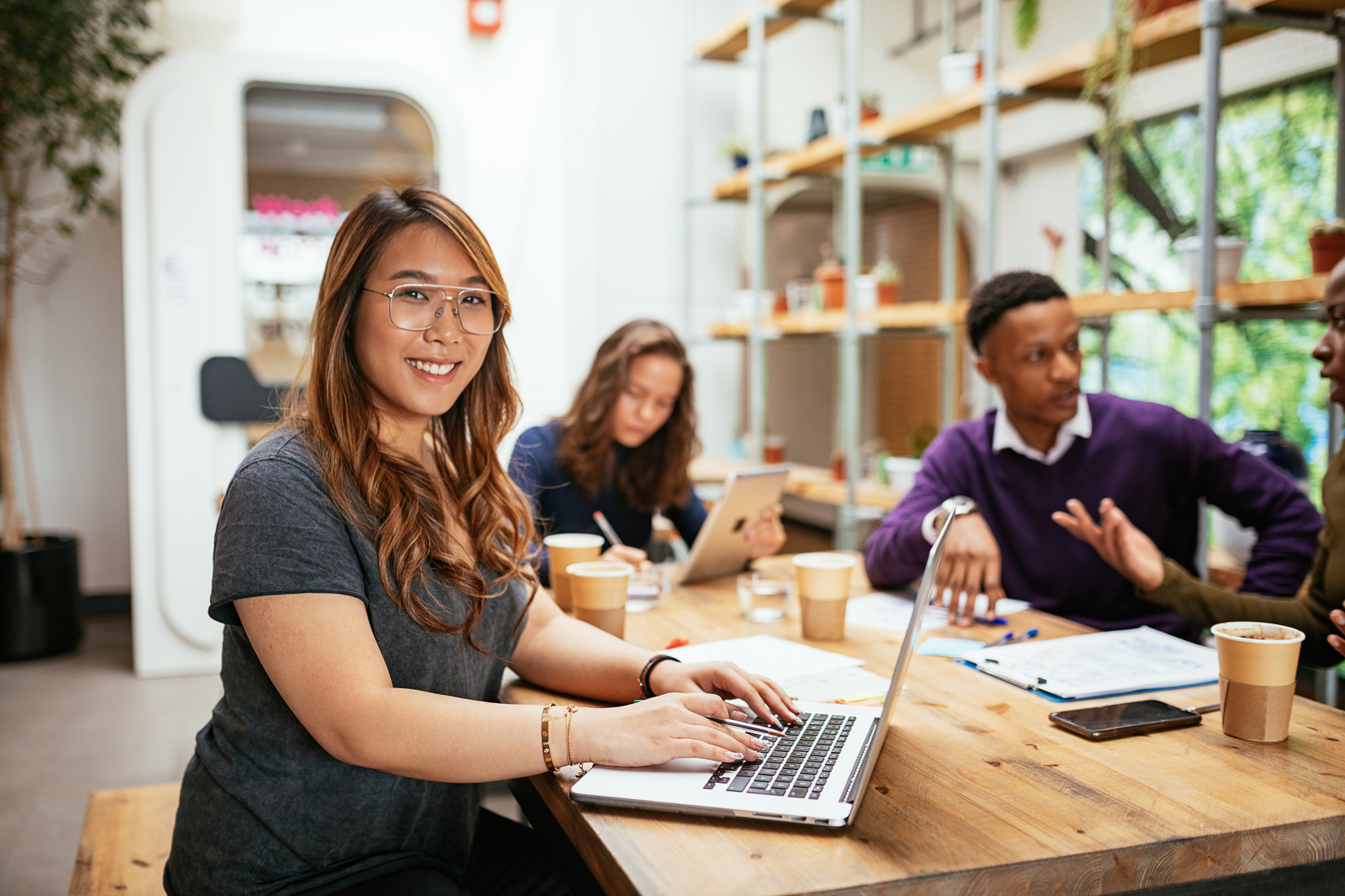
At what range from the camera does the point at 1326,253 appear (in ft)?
7.48

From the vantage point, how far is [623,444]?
256 cm

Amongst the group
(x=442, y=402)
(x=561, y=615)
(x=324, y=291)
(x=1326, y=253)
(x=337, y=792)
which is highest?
(x=1326, y=253)

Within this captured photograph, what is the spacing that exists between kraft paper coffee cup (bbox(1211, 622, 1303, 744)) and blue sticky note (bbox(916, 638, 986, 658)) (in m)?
0.41

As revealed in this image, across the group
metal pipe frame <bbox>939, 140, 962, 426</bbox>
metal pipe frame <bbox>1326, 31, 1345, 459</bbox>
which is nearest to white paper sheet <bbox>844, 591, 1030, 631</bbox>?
metal pipe frame <bbox>1326, 31, 1345, 459</bbox>

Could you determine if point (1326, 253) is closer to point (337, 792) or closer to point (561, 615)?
point (561, 615)

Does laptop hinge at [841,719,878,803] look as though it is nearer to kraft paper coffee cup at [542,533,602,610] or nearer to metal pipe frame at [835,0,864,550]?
kraft paper coffee cup at [542,533,602,610]

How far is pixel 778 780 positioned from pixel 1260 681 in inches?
23.4

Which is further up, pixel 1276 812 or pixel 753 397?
pixel 753 397

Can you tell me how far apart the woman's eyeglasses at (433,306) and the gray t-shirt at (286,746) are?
0.67 ft

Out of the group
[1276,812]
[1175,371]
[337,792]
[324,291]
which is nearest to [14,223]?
[324,291]

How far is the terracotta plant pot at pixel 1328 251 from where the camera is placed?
7.44 feet

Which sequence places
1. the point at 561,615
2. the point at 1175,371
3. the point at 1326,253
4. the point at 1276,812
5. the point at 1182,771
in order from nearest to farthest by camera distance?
the point at 1276,812
the point at 1182,771
the point at 561,615
the point at 1326,253
the point at 1175,371

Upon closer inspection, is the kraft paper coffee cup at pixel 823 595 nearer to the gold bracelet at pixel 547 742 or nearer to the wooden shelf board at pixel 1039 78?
the gold bracelet at pixel 547 742

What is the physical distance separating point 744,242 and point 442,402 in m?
4.22
